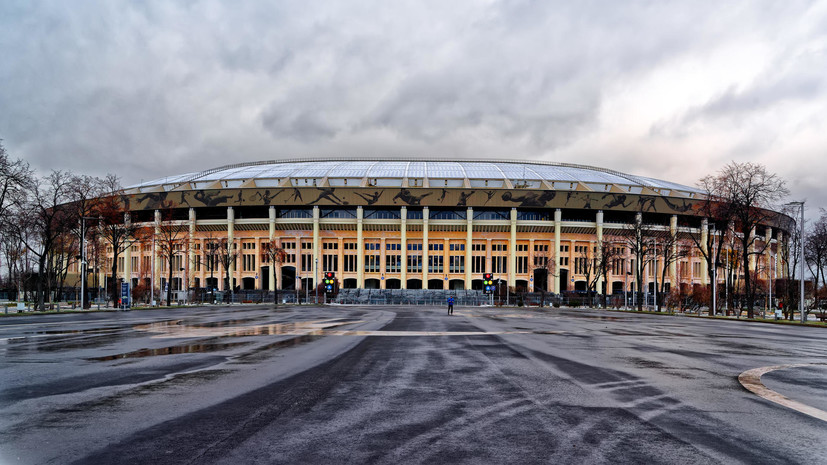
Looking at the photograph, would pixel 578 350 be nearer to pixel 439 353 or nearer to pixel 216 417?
pixel 439 353

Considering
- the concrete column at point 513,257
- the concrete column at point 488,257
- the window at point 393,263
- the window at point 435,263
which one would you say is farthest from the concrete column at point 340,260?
the concrete column at point 513,257

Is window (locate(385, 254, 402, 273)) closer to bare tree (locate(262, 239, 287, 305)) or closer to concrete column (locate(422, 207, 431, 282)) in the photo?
concrete column (locate(422, 207, 431, 282))

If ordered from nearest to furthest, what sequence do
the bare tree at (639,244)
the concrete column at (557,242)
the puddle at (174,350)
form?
the puddle at (174,350) < the bare tree at (639,244) < the concrete column at (557,242)

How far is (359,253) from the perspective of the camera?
3875 inches

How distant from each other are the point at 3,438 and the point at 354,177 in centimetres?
9442

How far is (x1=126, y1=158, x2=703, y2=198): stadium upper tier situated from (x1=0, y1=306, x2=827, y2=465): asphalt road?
271ft

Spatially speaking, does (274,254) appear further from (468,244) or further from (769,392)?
(769,392)

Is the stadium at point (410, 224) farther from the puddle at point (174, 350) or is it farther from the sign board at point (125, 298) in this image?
the puddle at point (174, 350)

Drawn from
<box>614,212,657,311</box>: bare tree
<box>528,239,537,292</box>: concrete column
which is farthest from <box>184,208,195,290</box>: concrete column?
<box>614,212,657,311</box>: bare tree

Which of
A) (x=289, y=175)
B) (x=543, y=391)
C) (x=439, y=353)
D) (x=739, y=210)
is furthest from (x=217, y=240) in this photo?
(x=543, y=391)

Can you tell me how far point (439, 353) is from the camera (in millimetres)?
16797

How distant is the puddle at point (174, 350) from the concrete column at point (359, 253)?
7891 centimetres

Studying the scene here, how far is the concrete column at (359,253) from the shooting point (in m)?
97.8

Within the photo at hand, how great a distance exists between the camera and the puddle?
15.4 m
